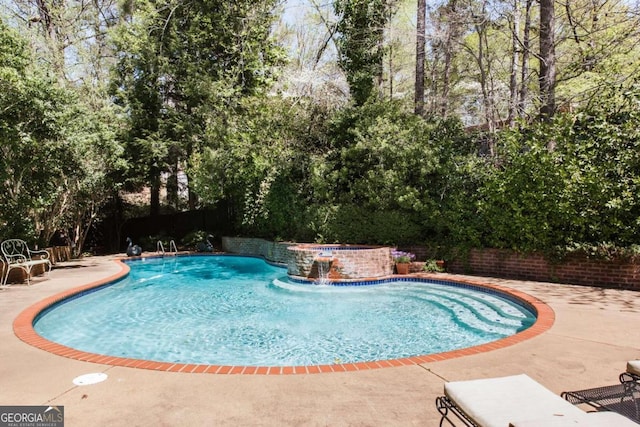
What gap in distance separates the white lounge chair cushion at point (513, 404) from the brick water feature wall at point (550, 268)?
667 cm

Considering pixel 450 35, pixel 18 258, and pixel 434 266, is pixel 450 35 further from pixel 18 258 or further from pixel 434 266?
pixel 18 258

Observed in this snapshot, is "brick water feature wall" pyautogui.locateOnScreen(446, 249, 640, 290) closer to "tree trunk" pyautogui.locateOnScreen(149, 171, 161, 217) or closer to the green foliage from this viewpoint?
the green foliage

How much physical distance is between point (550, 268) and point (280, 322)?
5731 mm

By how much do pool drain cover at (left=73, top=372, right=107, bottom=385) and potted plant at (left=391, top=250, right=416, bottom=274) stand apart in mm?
7647

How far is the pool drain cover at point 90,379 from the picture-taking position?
3510 millimetres

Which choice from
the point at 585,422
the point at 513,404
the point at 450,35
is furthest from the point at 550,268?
the point at 450,35

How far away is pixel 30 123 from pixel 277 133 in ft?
23.6

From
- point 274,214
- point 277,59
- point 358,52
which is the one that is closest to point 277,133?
point 274,214

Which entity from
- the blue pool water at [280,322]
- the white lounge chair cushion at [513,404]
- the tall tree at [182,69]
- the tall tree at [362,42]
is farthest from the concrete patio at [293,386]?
the tall tree at [182,69]

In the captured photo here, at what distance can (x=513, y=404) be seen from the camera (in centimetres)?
226

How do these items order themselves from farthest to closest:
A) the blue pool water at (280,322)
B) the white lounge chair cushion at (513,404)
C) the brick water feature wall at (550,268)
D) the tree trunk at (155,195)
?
the tree trunk at (155,195), the brick water feature wall at (550,268), the blue pool water at (280,322), the white lounge chair cushion at (513,404)

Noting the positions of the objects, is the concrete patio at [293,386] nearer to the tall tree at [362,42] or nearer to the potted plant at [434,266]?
the potted plant at [434,266]

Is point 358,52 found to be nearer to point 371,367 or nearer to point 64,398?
point 371,367

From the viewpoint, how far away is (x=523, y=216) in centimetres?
891
